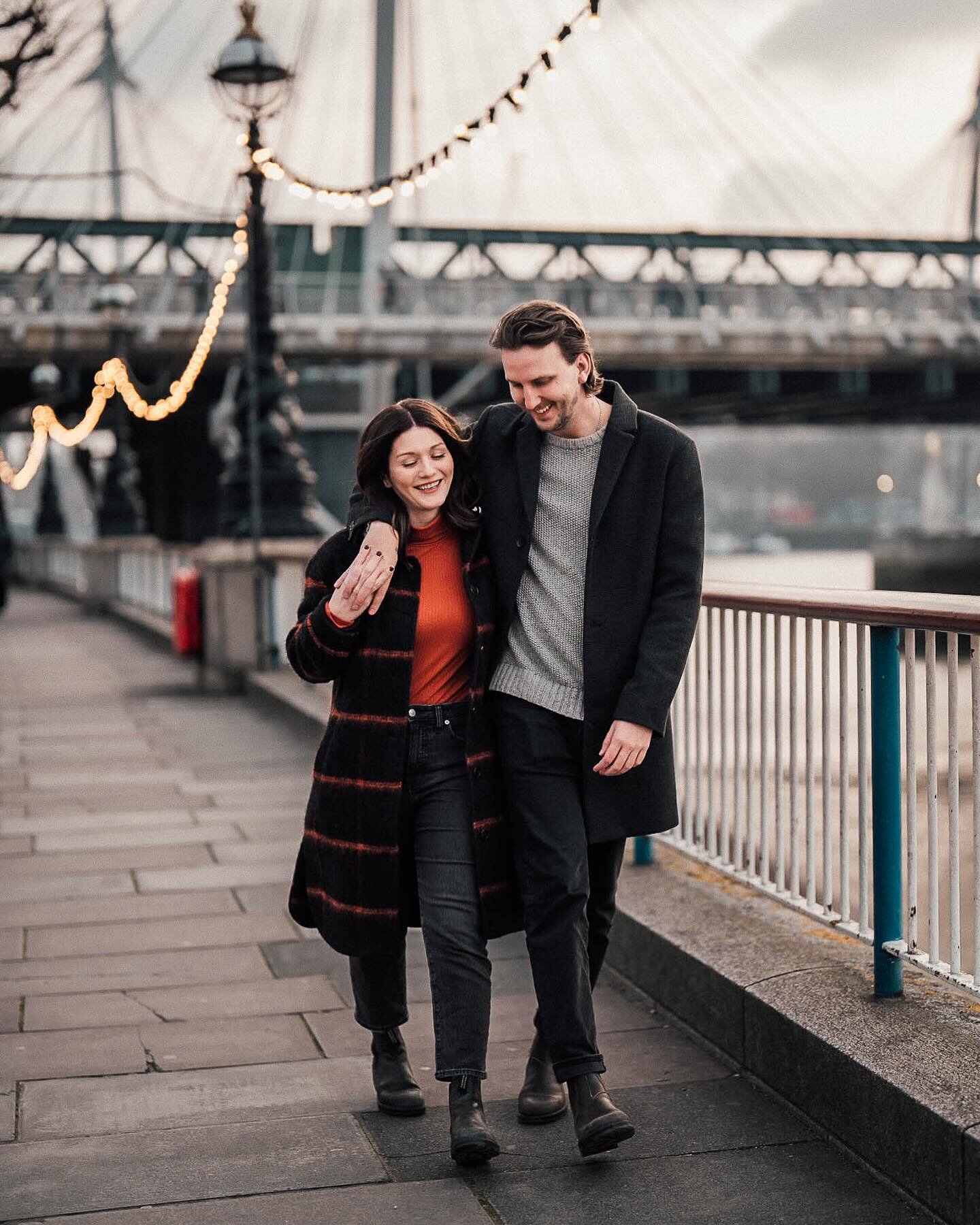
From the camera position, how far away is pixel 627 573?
11.6ft

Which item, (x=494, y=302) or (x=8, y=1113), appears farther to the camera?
(x=494, y=302)

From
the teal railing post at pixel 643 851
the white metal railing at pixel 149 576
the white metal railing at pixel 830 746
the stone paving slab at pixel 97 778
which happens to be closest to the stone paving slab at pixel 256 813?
the stone paving slab at pixel 97 778

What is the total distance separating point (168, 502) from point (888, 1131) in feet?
178

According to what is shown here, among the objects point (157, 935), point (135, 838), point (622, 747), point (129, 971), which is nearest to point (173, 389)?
point (135, 838)

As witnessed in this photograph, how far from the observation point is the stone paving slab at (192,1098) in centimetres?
380

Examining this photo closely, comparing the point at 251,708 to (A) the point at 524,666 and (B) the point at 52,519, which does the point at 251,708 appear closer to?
(A) the point at 524,666

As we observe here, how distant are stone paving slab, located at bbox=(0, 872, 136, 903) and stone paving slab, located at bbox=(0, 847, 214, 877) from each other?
0.06 meters

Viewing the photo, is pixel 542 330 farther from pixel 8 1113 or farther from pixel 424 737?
pixel 8 1113

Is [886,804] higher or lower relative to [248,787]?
higher

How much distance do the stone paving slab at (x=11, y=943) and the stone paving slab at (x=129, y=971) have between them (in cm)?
10

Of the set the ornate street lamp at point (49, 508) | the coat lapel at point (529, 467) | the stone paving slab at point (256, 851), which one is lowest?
the stone paving slab at point (256, 851)

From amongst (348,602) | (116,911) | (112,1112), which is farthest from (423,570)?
(116,911)

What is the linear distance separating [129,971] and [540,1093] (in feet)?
5.93

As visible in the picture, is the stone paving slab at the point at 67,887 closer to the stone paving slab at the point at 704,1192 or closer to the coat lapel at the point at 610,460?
the stone paving slab at the point at 704,1192
